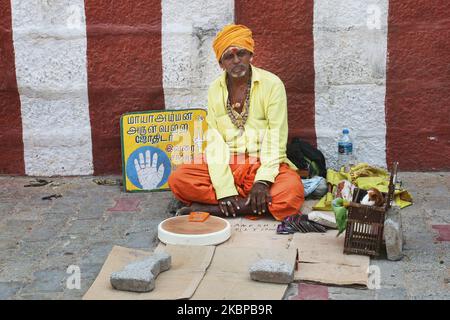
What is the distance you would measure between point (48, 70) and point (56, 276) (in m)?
2.26

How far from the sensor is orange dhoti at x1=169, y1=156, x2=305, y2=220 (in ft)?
16.0

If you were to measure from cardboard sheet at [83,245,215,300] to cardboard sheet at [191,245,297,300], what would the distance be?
0.17 ft

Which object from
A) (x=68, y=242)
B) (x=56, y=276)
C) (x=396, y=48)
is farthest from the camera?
(x=396, y=48)

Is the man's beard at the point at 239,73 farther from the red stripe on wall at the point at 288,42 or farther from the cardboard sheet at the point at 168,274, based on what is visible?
the cardboard sheet at the point at 168,274

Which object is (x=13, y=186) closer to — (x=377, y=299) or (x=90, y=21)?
(x=90, y=21)

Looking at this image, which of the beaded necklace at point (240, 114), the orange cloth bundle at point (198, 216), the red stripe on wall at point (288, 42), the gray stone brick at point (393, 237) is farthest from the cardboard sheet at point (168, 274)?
the red stripe on wall at point (288, 42)

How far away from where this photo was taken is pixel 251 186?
501 centimetres

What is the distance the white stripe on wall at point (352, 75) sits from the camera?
554 cm

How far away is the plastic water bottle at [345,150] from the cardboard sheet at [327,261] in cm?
118

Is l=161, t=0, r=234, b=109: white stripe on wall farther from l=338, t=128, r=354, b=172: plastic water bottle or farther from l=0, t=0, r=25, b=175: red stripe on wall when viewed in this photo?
l=0, t=0, r=25, b=175: red stripe on wall

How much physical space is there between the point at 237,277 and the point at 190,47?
235 cm

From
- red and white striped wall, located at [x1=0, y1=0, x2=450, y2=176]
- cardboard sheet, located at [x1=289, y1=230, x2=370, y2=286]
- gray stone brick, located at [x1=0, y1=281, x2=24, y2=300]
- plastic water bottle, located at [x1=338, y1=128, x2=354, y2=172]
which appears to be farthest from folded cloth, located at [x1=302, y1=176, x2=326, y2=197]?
gray stone brick, located at [x1=0, y1=281, x2=24, y2=300]

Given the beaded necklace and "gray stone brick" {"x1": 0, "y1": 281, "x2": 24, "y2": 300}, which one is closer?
"gray stone brick" {"x1": 0, "y1": 281, "x2": 24, "y2": 300}

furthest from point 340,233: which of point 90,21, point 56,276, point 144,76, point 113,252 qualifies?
point 90,21
